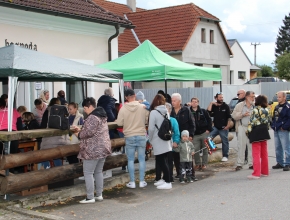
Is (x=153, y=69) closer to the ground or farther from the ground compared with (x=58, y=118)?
farther from the ground

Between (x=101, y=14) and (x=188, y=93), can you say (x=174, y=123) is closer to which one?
(x=101, y=14)

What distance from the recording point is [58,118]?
321 inches

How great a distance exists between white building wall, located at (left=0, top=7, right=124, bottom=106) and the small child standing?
6133 millimetres

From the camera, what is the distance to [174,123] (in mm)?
9273

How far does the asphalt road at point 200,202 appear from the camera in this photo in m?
7.02

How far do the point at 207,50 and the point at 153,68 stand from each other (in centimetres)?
2414

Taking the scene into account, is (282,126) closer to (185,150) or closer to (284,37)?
(185,150)

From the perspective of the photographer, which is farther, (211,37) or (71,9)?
(211,37)

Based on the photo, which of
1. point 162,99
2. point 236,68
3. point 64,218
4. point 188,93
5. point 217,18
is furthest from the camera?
point 236,68

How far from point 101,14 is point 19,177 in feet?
32.4

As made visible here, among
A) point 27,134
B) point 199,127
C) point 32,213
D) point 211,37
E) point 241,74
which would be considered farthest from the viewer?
point 241,74

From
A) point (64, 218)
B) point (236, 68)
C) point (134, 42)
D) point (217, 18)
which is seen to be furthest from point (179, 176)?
point (236, 68)

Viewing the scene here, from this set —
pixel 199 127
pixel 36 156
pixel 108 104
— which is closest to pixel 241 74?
pixel 199 127

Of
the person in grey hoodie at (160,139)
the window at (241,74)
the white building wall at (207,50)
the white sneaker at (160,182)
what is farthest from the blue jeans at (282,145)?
the window at (241,74)
